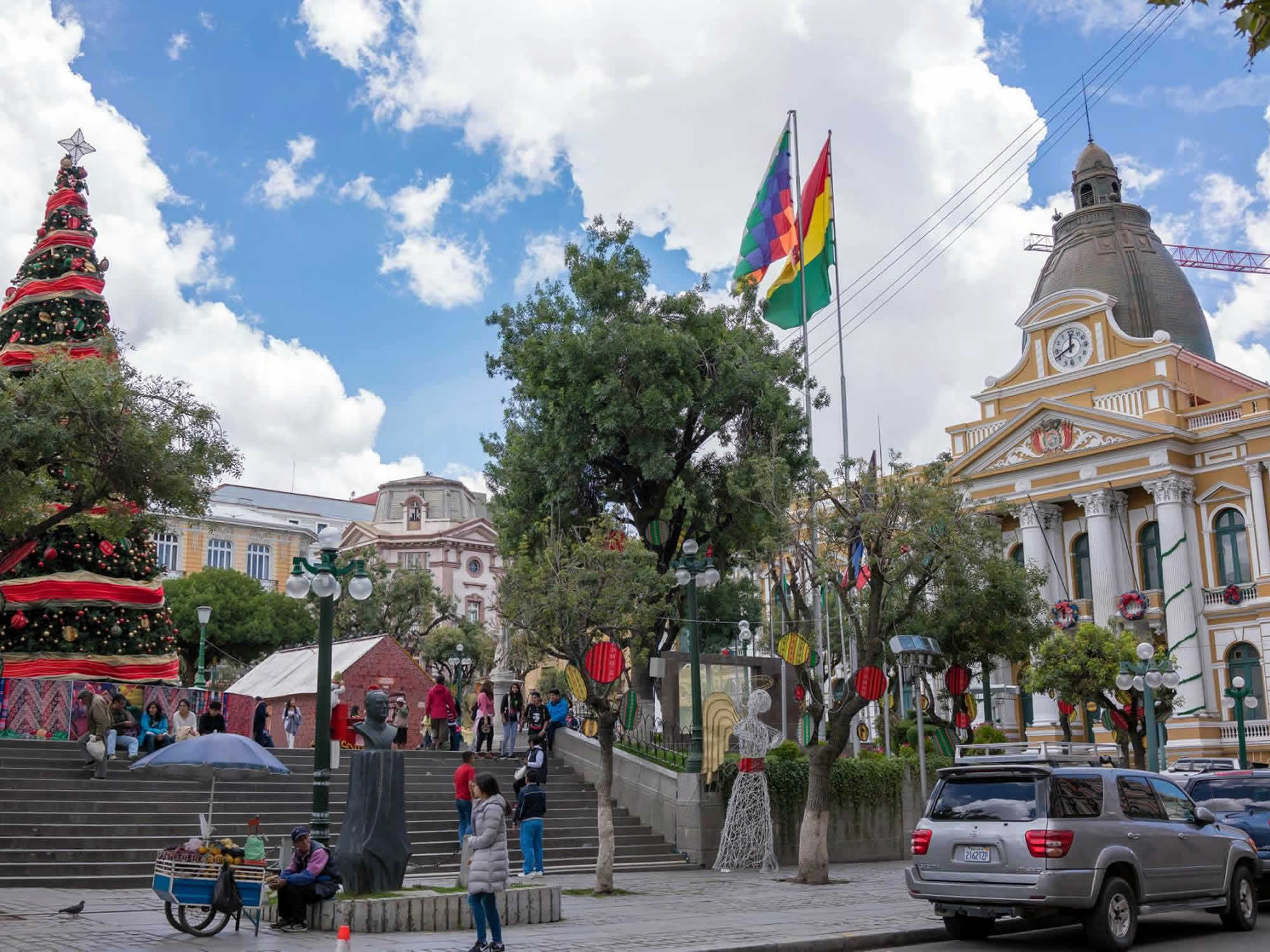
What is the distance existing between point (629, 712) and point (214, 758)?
1215cm

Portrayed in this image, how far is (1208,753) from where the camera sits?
44531mm

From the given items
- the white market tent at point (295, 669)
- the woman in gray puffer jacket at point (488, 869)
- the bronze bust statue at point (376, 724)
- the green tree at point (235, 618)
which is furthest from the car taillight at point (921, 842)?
the green tree at point (235, 618)

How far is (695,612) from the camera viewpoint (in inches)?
802

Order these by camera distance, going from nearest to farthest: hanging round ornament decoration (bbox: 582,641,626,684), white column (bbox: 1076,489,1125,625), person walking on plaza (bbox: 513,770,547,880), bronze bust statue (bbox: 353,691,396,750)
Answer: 1. bronze bust statue (bbox: 353,691,396,750)
2. person walking on plaza (bbox: 513,770,547,880)
3. hanging round ornament decoration (bbox: 582,641,626,684)
4. white column (bbox: 1076,489,1125,625)

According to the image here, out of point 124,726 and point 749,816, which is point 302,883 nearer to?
point 749,816

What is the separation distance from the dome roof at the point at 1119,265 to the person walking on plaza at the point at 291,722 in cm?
3978

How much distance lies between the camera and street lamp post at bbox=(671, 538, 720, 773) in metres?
20.0

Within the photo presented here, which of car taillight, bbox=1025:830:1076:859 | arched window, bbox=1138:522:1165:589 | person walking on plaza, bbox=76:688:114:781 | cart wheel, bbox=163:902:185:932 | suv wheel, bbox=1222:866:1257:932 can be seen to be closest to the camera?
car taillight, bbox=1025:830:1076:859

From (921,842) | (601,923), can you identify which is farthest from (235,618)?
(921,842)

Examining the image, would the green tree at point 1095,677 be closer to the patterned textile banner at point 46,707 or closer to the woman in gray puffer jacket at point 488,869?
the patterned textile banner at point 46,707

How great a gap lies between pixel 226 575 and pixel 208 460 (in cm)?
5071

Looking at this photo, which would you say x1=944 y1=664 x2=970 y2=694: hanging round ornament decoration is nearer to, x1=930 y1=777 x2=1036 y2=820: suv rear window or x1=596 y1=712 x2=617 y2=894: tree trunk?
x1=596 y1=712 x2=617 y2=894: tree trunk

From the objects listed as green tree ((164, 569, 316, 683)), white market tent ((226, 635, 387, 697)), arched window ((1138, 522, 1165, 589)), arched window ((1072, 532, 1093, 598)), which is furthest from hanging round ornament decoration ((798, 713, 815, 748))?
green tree ((164, 569, 316, 683))

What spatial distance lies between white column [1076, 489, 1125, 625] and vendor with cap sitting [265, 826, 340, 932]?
1651 inches
